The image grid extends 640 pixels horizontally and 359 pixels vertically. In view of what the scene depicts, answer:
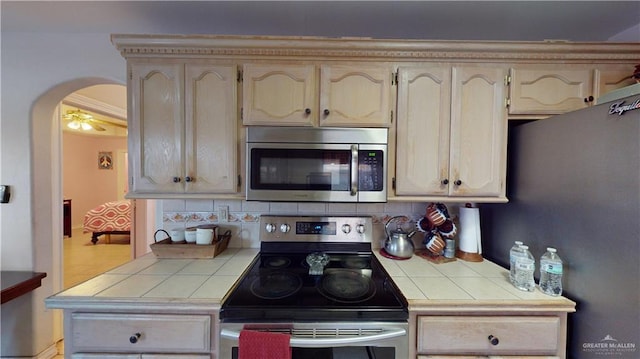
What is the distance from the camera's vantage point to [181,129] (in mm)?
1405

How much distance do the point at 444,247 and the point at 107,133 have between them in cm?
810

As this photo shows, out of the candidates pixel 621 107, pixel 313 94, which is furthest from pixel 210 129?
pixel 621 107

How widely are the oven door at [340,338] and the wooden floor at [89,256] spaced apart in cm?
365

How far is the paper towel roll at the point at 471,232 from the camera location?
1536 mm

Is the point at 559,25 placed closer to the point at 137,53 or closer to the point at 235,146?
the point at 235,146

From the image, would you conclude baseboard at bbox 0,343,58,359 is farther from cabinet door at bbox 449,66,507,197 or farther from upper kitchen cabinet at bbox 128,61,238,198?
cabinet door at bbox 449,66,507,197

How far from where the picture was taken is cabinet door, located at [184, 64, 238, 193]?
4.60 ft

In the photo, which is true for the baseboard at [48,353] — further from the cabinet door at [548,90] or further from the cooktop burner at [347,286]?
the cabinet door at [548,90]

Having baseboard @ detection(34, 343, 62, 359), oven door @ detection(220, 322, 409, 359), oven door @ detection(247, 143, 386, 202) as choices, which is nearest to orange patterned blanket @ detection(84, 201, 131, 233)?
baseboard @ detection(34, 343, 62, 359)

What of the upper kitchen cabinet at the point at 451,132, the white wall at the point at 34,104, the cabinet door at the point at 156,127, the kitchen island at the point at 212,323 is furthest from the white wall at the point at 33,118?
the upper kitchen cabinet at the point at 451,132

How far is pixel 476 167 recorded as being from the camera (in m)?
1.41

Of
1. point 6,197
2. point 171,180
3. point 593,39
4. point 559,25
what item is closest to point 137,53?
point 171,180

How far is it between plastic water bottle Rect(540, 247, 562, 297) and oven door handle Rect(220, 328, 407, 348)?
27.4 inches

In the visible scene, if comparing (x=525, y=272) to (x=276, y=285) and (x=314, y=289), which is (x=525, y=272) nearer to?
(x=314, y=289)
